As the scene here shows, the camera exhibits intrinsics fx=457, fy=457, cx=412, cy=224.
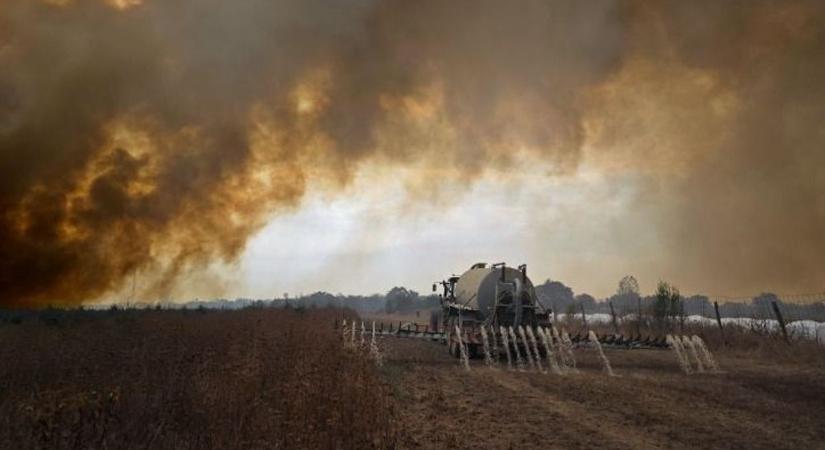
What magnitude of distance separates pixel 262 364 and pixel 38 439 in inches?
204

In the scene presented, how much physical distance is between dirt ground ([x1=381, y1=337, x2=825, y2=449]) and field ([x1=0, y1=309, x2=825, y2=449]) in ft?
0.13

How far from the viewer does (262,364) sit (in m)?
10.4

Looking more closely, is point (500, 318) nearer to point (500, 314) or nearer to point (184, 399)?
point (500, 314)

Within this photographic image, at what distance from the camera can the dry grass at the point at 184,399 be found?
5719mm

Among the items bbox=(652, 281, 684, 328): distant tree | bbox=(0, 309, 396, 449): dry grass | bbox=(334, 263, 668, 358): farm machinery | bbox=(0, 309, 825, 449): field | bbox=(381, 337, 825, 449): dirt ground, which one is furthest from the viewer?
bbox=(652, 281, 684, 328): distant tree

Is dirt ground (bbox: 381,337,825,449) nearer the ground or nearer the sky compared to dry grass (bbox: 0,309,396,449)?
nearer the ground

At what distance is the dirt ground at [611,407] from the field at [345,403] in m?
0.04

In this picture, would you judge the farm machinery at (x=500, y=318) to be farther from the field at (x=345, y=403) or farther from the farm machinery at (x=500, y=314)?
the field at (x=345, y=403)

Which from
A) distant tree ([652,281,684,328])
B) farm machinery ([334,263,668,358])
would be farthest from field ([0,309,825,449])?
distant tree ([652,281,684,328])

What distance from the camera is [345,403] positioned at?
7.96 metres

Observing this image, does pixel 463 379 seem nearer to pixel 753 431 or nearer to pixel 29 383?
pixel 753 431

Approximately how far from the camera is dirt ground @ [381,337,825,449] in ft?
24.6

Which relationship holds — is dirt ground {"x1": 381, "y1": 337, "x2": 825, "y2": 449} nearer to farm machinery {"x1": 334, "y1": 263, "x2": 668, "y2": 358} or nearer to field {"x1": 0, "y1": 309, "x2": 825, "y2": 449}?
field {"x1": 0, "y1": 309, "x2": 825, "y2": 449}

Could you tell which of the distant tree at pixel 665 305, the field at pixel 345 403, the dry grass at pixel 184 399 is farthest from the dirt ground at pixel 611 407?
the distant tree at pixel 665 305
